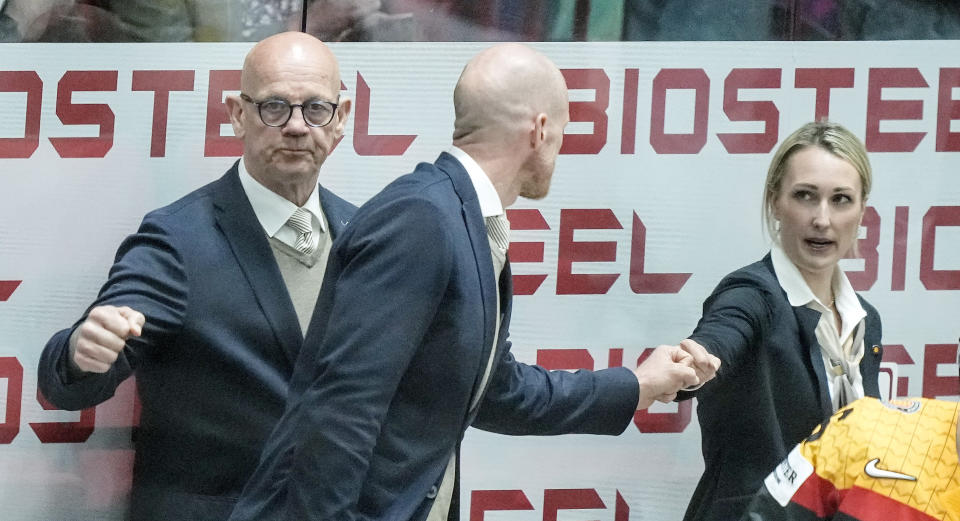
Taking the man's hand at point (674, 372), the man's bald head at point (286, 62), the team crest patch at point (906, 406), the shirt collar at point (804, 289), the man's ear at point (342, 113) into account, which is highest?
the man's bald head at point (286, 62)

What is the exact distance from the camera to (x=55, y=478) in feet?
11.3

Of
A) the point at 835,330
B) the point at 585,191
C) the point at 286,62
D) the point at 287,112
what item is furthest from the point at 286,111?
the point at 835,330

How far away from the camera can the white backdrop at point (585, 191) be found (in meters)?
3.46

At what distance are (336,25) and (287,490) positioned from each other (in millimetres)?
1641

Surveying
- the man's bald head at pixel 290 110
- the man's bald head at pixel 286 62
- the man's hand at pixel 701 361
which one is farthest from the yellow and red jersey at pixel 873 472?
the man's bald head at pixel 286 62

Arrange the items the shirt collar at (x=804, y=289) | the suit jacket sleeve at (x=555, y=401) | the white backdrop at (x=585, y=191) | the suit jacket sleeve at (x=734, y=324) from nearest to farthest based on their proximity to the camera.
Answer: the suit jacket sleeve at (x=555, y=401) → the suit jacket sleeve at (x=734, y=324) → the shirt collar at (x=804, y=289) → the white backdrop at (x=585, y=191)

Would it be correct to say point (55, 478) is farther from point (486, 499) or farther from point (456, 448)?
point (456, 448)

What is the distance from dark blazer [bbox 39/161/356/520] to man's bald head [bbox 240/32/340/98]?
0.27 meters

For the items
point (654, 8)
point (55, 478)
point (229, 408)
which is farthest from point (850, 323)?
point (55, 478)

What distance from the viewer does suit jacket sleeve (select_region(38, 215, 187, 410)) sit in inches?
109

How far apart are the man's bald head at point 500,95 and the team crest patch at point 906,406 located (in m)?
0.88

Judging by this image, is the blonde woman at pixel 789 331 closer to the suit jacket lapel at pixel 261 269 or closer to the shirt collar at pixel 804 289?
the shirt collar at pixel 804 289

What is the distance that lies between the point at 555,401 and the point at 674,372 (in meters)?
0.28

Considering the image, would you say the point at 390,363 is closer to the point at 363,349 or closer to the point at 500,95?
the point at 363,349
